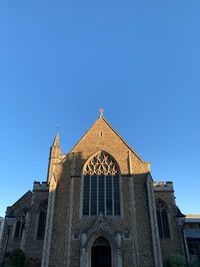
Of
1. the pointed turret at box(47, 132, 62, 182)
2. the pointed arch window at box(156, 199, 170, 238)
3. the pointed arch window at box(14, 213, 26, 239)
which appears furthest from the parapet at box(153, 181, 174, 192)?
the pointed turret at box(47, 132, 62, 182)

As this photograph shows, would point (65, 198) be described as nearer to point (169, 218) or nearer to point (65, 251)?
point (65, 251)

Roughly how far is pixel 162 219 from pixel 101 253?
6878mm

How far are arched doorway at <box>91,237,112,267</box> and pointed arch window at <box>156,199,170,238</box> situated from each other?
213 inches

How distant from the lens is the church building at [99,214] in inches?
771

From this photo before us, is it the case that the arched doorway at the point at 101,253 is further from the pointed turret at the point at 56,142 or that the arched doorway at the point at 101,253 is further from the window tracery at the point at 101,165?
the pointed turret at the point at 56,142

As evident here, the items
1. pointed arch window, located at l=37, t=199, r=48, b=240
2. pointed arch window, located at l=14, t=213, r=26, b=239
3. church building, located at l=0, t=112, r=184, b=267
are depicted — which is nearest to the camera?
church building, located at l=0, t=112, r=184, b=267

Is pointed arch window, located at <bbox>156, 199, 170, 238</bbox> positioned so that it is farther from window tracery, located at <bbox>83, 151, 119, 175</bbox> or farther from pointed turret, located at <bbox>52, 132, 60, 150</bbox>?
pointed turret, located at <bbox>52, 132, 60, 150</bbox>

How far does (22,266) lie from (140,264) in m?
10.2

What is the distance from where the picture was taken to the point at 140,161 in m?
23.9

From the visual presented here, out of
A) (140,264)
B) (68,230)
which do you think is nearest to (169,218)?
(140,264)

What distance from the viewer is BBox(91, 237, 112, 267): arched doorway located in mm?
20109

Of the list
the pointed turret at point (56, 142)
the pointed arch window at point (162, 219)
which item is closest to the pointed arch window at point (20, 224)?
the pointed turret at point (56, 142)

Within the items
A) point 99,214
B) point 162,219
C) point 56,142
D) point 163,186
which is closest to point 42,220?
point 99,214

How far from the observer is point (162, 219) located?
22.9 m
